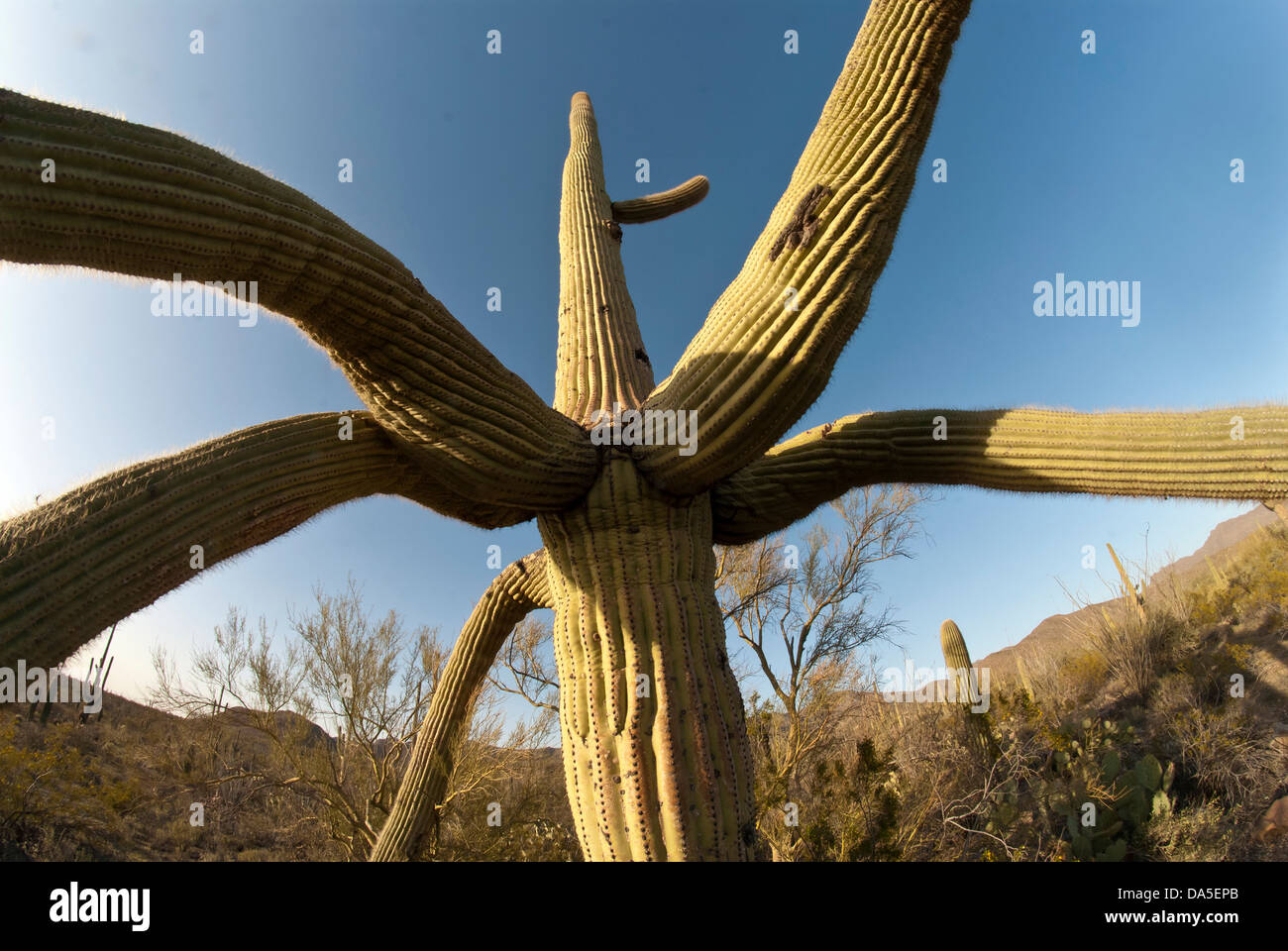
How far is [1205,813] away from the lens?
733 cm

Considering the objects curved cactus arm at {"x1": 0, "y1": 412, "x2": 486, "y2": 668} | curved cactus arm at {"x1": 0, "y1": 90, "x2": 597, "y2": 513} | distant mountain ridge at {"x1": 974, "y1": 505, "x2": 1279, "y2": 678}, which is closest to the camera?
curved cactus arm at {"x1": 0, "y1": 90, "x2": 597, "y2": 513}

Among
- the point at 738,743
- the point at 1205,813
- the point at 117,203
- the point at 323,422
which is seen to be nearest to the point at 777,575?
the point at 1205,813

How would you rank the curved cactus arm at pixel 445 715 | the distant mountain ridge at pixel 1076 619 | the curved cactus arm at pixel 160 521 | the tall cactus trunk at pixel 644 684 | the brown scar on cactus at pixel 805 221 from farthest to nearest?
the distant mountain ridge at pixel 1076 619, the curved cactus arm at pixel 445 715, the brown scar on cactus at pixel 805 221, the tall cactus trunk at pixel 644 684, the curved cactus arm at pixel 160 521

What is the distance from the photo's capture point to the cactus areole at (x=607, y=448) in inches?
71.8

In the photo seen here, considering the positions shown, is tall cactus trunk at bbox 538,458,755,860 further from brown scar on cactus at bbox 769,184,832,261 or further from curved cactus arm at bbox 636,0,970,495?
brown scar on cactus at bbox 769,184,832,261

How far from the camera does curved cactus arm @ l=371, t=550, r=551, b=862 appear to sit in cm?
497

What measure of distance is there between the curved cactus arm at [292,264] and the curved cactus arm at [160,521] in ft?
1.06
